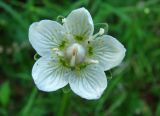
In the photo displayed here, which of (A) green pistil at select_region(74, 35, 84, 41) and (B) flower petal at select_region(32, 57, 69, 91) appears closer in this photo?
(B) flower petal at select_region(32, 57, 69, 91)

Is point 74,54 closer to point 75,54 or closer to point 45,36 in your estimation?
point 75,54

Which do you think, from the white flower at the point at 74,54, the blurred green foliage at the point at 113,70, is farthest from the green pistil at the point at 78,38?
the blurred green foliage at the point at 113,70

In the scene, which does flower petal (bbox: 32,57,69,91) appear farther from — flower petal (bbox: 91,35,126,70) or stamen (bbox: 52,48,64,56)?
flower petal (bbox: 91,35,126,70)

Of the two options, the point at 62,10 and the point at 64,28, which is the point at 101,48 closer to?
the point at 64,28

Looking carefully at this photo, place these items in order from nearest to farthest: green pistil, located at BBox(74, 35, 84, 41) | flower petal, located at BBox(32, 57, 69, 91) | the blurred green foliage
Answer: flower petal, located at BBox(32, 57, 69, 91) < green pistil, located at BBox(74, 35, 84, 41) < the blurred green foliage

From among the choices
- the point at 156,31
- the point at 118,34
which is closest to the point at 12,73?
the point at 118,34

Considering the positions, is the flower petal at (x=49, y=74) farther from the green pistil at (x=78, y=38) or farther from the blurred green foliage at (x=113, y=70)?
the blurred green foliage at (x=113, y=70)

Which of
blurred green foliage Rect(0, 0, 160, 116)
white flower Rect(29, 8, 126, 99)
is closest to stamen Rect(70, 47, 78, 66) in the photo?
white flower Rect(29, 8, 126, 99)
